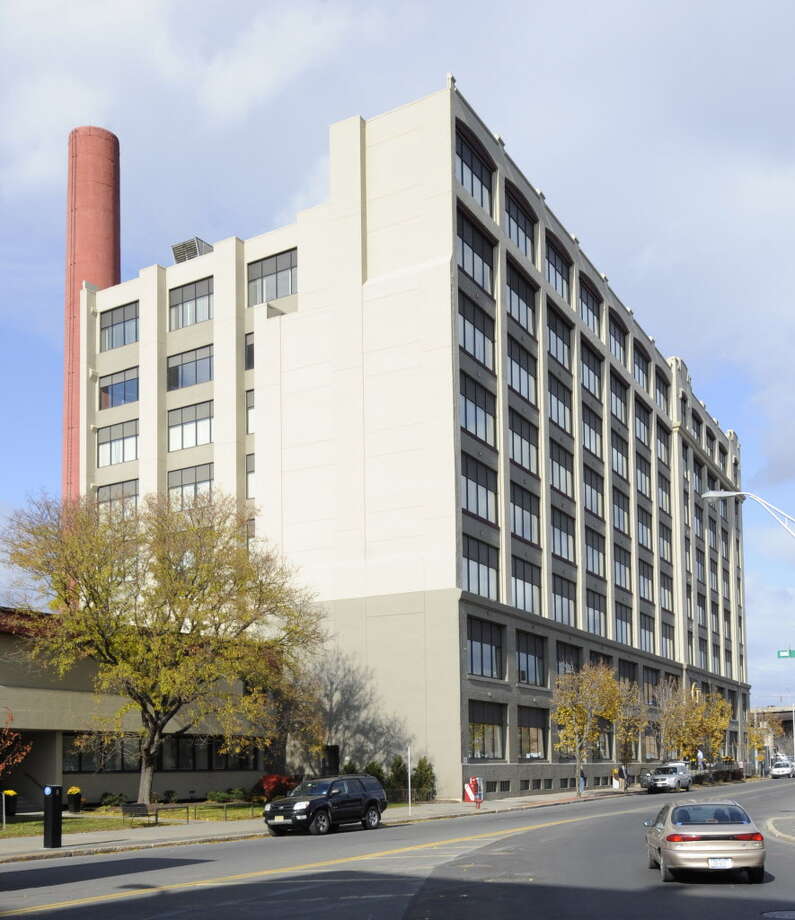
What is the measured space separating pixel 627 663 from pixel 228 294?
40855 millimetres

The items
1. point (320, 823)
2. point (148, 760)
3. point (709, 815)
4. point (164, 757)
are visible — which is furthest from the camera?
point (164, 757)

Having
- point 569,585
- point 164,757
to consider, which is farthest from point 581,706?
point 164,757

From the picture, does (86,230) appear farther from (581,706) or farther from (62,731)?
(581,706)

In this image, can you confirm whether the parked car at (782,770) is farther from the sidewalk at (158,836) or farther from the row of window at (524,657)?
the sidewalk at (158,836)

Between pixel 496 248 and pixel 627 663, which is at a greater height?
pixel 496 248

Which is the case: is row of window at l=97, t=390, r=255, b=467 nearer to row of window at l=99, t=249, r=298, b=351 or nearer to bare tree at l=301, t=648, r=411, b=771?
row of window at l=99, t=249, r=298, b=351

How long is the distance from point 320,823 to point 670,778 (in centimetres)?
4098

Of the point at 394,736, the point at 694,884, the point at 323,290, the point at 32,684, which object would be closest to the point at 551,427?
the point at 323,290

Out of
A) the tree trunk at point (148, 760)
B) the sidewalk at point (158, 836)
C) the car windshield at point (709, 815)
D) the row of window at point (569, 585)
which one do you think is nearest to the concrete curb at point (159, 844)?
the sidewalk at point (158, 836)

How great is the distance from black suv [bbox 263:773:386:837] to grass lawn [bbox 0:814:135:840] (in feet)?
19.9

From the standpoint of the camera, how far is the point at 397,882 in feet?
68.7

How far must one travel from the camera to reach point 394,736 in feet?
197

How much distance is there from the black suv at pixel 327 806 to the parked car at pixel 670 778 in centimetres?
3672

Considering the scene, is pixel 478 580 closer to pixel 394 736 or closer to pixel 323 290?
pixel 394 736
